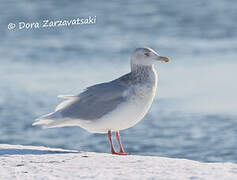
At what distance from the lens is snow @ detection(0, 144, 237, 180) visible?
5902 millimetres

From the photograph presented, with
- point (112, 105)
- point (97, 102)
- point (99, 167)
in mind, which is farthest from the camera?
point (97, 102)

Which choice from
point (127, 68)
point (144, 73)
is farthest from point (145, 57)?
point (127, 68)

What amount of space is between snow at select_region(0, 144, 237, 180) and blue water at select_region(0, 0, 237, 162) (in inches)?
191

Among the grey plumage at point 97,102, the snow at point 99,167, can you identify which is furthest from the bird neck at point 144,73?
the snow at point 99,167

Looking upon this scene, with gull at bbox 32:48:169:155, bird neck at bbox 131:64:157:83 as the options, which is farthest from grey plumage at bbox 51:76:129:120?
bird neck at bbox 131:64:157:83

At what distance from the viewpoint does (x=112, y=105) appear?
763 centimetres

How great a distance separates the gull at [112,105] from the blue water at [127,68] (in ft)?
12.6

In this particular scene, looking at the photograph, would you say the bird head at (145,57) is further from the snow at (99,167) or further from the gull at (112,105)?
the snow at (99,167)

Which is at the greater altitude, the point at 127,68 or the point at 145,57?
the point at 127,68

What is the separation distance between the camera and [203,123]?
13.2m

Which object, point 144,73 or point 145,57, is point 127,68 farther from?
point 144,73

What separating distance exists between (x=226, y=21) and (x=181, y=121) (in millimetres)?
9527

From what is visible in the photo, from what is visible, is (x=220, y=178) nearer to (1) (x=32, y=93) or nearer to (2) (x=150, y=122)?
(2) (x=150, y=122)

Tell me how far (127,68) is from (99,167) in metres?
9.65
